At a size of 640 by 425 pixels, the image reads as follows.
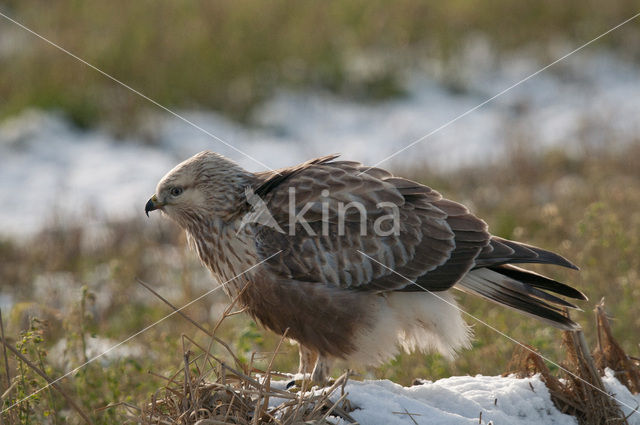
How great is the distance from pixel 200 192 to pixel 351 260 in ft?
3.15

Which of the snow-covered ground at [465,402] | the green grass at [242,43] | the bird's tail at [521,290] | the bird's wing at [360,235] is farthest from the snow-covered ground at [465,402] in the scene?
the green grass at [242,43]

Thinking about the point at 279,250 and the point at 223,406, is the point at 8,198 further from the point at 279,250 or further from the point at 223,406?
the point at 223,406

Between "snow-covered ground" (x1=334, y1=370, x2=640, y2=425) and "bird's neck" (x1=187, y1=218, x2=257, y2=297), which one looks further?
"bird's neck" (x1=187, y1=218, x2=257, y2=297)

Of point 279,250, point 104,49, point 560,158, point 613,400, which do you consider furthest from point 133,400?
point 104,49

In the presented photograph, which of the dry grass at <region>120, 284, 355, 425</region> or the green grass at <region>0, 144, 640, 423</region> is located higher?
the dry grass at <region>120, 284, 355, 425</region>

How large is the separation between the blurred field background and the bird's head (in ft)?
2.24

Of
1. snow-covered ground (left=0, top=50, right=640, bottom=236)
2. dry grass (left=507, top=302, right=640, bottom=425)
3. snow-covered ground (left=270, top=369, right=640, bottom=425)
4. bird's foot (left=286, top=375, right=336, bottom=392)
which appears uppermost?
dry grass (left=507, top=302, right=640, bottom=425)

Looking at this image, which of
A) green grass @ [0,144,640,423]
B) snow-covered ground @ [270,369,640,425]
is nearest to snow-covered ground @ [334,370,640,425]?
snow-covered ground @ [270,369,640,425]

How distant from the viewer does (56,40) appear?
484 inches

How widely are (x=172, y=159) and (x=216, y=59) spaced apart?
240 centimetres

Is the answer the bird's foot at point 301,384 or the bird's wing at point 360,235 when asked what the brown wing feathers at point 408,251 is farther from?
the bird's foot at point 301,384

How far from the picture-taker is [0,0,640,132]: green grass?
11.9 m

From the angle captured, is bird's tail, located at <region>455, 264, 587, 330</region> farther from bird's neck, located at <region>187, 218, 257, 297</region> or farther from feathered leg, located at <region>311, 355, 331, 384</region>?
bird's neck, located at <region>187, 218, 257, 297</region>

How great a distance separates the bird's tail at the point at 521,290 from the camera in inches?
172
